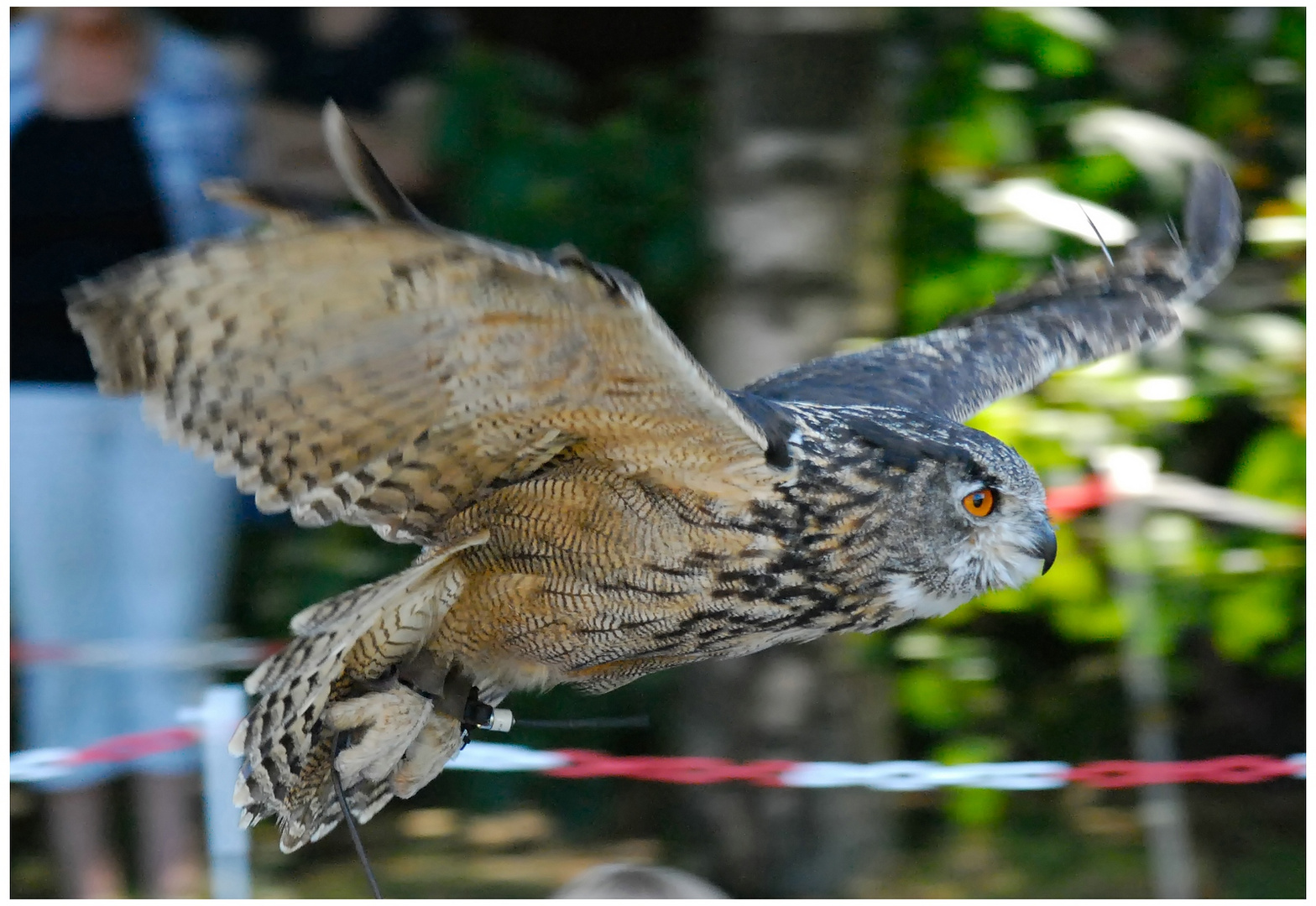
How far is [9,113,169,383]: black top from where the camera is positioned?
3209mm

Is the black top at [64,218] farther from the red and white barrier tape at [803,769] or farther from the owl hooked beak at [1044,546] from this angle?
the owl hooked beak at [1044,546]

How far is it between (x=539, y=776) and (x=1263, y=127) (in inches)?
102

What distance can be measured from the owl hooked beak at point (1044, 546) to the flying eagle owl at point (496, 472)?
0.01 metres

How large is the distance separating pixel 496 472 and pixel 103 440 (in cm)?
152

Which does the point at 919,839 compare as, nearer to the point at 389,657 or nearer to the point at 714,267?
the point at 714,267

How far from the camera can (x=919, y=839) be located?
15.7 feet

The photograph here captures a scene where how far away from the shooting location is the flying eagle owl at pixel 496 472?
180cm

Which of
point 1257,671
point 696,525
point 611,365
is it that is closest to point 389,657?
point 696,525

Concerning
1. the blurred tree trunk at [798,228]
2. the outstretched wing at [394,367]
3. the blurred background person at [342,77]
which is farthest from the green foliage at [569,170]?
the outstretched wing at [394,367]

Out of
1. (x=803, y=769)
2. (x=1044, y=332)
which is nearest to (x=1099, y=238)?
(x=1044, y=332)

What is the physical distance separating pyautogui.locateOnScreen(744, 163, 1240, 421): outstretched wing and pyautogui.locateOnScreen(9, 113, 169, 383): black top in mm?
1356

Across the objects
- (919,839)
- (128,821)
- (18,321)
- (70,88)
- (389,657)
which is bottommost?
(919,839)

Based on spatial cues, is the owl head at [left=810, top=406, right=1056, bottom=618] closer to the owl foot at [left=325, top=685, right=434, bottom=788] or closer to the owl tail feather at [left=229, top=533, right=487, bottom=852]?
the owl tail feather at [left=229, top=533, right=487, bottom=852]

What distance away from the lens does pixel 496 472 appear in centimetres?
226
